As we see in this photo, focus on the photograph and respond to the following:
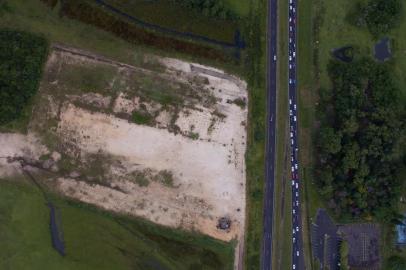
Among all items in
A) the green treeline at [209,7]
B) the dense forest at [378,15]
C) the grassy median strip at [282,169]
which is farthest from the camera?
the dense forest at [378,15]

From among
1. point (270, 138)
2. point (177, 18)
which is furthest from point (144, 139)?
point (270, 138)

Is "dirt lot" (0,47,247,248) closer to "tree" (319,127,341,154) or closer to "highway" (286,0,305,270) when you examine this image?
"highway" (286,0,305,270)

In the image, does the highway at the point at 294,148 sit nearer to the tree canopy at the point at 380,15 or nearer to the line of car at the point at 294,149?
the line of car at the point at 294,149

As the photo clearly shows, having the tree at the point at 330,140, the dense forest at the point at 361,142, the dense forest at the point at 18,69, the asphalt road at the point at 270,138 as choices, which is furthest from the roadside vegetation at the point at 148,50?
the dense forest at the point at 361,142

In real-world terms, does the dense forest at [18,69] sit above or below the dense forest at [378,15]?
below

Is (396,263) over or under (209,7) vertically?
under

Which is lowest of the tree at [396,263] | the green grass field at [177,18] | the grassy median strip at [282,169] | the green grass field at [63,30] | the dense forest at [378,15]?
the tree at [396,263]

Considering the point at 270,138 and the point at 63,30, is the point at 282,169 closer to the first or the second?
the point at 270,138
